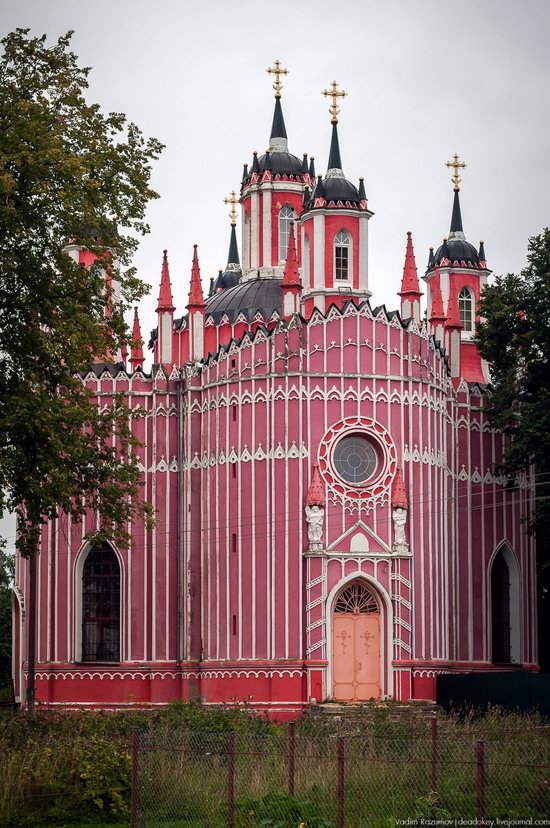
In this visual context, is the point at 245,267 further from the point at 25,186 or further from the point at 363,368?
the point at 25,186

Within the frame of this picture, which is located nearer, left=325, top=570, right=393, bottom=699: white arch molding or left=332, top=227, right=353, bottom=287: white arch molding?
left=325, top=570, right=393, bottom=699: white arch molding

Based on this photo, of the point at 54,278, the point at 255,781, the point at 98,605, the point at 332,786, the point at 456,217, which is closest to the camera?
the point at 332,786

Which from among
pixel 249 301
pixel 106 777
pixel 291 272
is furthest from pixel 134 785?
pixel 249 301

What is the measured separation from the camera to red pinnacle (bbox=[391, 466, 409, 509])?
52.8 m

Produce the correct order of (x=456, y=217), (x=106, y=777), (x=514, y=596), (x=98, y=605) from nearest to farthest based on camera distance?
(x=106, y=777) < (x=98, y=605) < (x=514, y=596) < (x=456, y=217)

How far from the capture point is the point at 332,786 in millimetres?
26891

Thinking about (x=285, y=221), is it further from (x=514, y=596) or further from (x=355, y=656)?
(x=355, y=656)

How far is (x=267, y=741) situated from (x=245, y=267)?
35.2m

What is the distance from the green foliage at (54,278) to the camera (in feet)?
121

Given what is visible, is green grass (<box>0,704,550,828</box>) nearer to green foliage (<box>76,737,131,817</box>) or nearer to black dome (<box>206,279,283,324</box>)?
green foliage (<box>76,737,131,817</box>)

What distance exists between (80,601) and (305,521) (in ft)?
31.0

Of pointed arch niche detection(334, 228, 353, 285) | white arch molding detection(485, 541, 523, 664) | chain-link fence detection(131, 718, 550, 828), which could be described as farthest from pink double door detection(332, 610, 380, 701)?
chain-link fence detection(131, 718, 550, 828)

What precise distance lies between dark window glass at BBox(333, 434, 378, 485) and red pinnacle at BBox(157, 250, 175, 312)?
Result: 9.73 meters

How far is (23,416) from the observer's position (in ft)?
119
